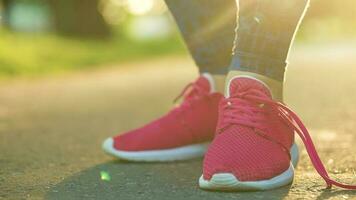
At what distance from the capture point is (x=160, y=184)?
197 centimetres

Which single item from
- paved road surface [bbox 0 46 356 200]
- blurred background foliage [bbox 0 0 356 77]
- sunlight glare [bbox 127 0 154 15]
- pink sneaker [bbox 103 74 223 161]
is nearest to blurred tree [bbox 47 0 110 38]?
blurred background foliage [bbox 0 0 356 77]

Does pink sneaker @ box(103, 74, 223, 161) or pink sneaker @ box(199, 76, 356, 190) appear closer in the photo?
pink sneaker @ box(199, 76, 356, 190)

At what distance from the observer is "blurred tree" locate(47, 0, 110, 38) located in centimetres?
1875

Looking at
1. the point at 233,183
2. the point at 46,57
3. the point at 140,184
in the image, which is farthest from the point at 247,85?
the point at 46,57

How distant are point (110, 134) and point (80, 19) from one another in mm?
15897

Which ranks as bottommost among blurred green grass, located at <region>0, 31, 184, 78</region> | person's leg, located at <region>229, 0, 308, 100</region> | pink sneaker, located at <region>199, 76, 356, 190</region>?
blurred green grass, located at <region>0, 31, 184, 78</region>

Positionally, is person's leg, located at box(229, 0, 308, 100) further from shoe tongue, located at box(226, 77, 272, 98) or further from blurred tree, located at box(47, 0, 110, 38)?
blurred tree, located at box(47, 0, 110, 38)

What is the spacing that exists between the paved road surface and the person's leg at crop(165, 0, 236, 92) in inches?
13.2

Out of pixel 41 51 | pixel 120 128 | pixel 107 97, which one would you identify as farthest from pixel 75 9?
pixel 120 128

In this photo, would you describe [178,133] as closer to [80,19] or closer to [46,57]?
[46,57]

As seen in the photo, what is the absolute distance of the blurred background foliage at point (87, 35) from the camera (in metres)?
10.1

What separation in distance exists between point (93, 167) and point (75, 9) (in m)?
16.9

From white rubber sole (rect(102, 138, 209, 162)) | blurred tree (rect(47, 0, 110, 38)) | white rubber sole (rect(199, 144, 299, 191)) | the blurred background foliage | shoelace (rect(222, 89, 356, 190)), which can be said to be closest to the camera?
white rubber sole (rect(199, 144, 299, 191))

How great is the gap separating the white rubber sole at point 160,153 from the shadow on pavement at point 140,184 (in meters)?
0.02
